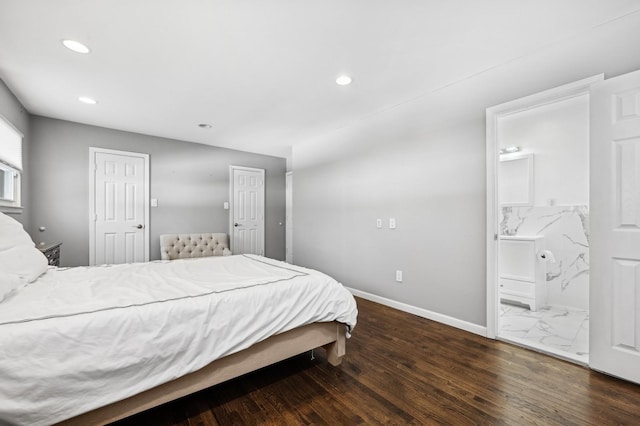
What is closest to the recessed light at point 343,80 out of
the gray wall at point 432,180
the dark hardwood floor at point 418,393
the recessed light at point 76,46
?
the gray wall at point 432,180

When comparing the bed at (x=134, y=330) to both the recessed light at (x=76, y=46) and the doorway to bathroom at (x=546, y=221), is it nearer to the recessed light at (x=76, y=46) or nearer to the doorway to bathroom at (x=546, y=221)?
the recessed light at (x=76, y=46)

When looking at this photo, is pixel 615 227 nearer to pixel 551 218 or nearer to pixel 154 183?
pixel 551 218

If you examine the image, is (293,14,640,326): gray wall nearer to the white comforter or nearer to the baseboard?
the baseboard

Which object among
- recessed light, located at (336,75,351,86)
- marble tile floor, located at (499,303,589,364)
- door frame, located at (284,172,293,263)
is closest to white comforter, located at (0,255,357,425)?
marble tile floor, located at (499,303,589,364)

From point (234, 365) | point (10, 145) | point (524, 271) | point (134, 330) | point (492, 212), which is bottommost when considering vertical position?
point (234, 365)

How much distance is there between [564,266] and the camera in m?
3.61

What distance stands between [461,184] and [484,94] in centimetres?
86

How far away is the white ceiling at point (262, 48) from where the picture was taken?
6.13ft

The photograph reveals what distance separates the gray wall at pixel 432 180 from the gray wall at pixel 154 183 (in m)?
A: 1.94

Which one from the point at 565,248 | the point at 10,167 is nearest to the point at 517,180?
the point at 565,248

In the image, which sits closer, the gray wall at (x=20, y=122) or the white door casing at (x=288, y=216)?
the gray wall at (x=20, y=122)

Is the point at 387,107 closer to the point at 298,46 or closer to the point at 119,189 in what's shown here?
the point at 298,46

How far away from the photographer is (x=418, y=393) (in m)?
1.82

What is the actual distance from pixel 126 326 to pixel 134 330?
4cm
